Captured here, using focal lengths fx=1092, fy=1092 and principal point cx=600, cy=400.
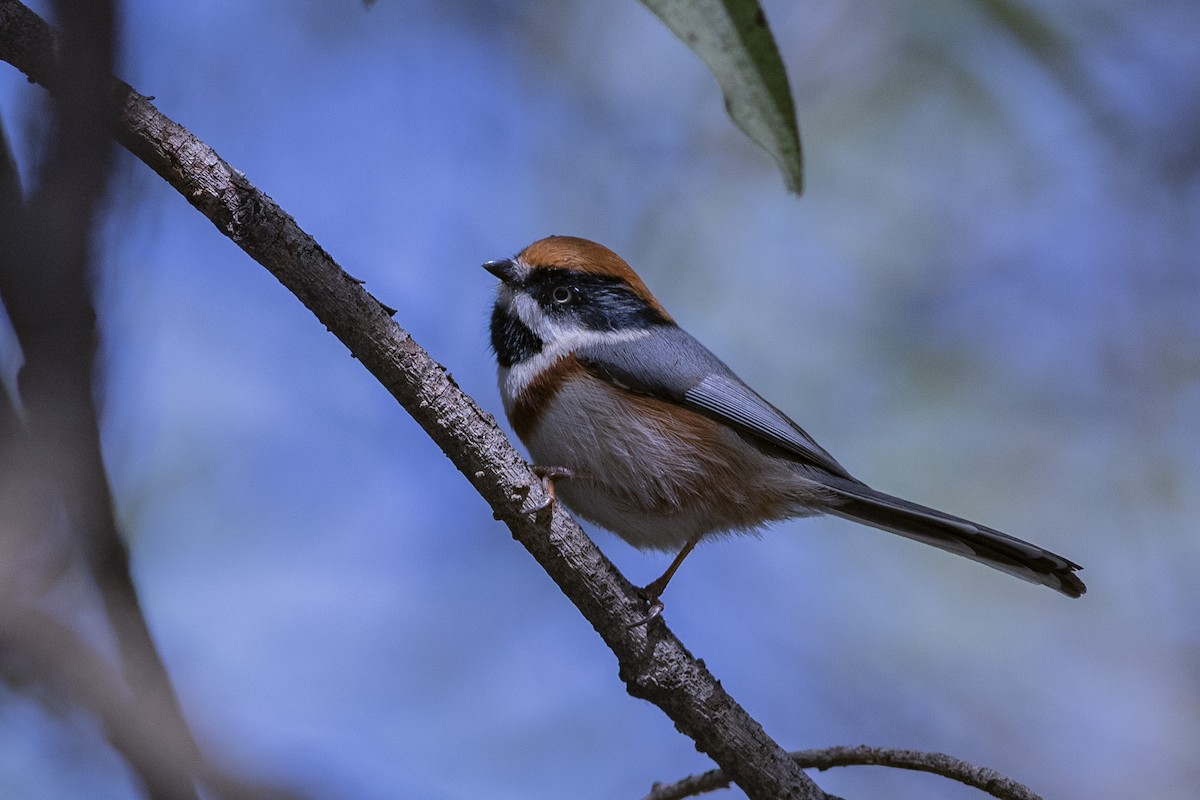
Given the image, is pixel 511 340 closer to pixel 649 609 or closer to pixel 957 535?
pixel 649 609

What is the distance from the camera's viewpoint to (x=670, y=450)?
12.0 ft

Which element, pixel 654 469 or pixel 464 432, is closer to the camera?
pixel 464 432

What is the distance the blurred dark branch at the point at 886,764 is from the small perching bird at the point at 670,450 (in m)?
0.71

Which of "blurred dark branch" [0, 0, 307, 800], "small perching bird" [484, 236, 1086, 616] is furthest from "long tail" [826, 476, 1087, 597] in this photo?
"blurred dark branch" [0, 0, 307, 800]

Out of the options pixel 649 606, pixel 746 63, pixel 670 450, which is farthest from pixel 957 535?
pixel 746 63

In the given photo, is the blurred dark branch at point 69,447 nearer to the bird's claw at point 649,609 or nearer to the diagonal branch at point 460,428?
the diagonal branch at point 460,428

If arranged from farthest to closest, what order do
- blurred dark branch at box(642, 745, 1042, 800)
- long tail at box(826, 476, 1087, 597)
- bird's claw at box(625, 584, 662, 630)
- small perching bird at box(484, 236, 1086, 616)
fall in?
small perching bird at box(484, 236, 1086, 616) < long tail at box(826, 476, 1087, 597) < bird's claw at box(625, 584, 662, 630) < blurred dark branch at box(642, 745, 1042, 800)

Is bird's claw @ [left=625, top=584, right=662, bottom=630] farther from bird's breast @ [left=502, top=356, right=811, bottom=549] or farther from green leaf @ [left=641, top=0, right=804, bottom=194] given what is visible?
green leaf @ [left=641, top=0, right=804, bottom=194]

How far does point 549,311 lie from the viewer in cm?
404

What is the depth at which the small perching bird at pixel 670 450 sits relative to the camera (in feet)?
11.9

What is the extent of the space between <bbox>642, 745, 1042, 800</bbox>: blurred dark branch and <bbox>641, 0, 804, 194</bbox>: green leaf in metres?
1.72

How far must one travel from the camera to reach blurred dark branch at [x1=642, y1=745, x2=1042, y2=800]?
8.87ft

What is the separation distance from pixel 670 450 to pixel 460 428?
1195 millimetres

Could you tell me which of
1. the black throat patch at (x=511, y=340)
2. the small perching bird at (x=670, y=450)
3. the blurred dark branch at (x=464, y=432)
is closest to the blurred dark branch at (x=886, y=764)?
the blurred dark branch at (x=464, y=432)
